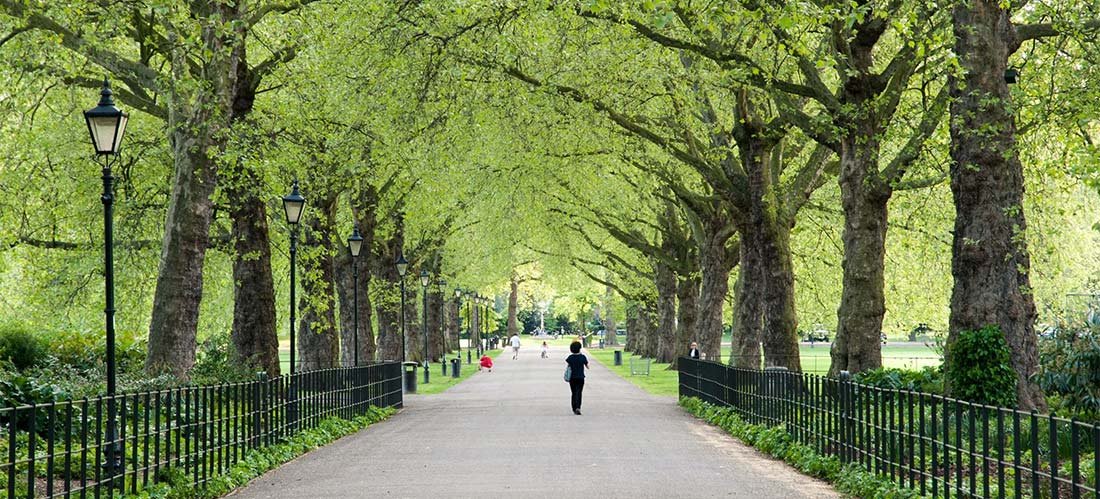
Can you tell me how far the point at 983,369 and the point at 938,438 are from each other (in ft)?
15.4

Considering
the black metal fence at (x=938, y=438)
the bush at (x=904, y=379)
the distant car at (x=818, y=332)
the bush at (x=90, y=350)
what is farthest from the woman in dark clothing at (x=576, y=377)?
the distant car at (x=818, y=332)

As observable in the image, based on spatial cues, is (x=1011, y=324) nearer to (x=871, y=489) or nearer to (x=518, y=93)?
(x=871, y=489)

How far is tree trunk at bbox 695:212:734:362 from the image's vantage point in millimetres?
38688

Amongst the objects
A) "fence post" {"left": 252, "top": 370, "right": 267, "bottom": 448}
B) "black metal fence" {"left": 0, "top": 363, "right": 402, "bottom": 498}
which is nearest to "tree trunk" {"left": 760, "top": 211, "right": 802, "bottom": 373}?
"black metal fence" {"left": 0, "top": 363, "right": 402, "bottom": 498}

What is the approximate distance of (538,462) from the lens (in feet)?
52.2

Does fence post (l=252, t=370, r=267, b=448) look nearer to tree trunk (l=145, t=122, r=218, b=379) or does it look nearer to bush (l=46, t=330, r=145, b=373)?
tree trunk (l=145, t=122, r=218, b=379)

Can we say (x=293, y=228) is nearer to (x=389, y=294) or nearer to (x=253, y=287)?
(x=253, y=287)

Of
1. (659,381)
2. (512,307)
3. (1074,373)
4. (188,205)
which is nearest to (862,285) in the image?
(1074,373)

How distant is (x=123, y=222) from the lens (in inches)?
1061

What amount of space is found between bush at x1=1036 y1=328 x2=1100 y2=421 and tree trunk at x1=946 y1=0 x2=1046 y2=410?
0.60m

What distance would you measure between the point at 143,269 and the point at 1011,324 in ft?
61.1

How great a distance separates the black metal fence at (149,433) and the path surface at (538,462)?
1.84 feet

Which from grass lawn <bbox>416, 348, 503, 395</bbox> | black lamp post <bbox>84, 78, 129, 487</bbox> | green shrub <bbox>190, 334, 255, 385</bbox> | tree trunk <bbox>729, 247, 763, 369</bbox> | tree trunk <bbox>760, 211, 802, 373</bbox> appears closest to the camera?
black lamp post <bbox>84, 78, 129, 487</bbox>

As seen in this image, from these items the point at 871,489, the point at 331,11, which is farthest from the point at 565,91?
the point at 871,489
